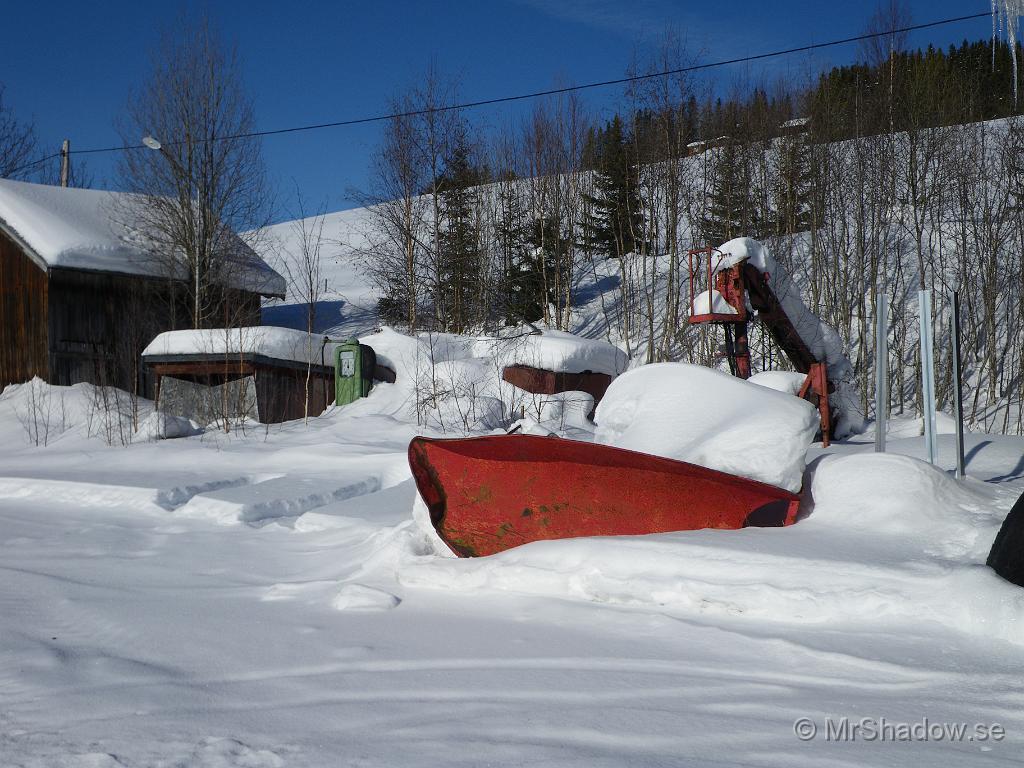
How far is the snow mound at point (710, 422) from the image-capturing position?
4.38 m

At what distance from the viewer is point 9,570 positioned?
4398 mm

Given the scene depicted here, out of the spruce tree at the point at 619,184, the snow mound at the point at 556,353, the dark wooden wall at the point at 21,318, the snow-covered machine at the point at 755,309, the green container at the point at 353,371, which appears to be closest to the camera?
the snow-covered machine at the point at 755,309

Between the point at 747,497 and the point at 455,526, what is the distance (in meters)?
1.54

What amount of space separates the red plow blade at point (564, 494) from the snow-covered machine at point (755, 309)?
4599mm

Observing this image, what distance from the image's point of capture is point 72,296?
18547mm

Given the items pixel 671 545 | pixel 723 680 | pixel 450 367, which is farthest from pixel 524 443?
pixel 450 367

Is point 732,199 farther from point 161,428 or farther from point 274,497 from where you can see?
point 274,497

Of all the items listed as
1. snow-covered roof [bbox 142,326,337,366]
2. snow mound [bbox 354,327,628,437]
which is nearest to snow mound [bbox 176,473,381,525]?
snow mound [bbox 354,327,628,437]

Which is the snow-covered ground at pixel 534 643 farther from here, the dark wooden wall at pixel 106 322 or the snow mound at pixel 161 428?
the dark wooden wall at pixel 106 322

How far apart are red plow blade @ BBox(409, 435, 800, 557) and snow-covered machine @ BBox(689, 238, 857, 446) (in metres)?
4.60

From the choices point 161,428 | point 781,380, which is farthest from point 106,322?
point 781,380

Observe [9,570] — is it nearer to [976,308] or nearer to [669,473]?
[669,473]

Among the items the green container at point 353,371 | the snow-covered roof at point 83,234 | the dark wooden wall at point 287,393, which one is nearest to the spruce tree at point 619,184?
the green container at point 353,371

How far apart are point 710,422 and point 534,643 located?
7.33ft
